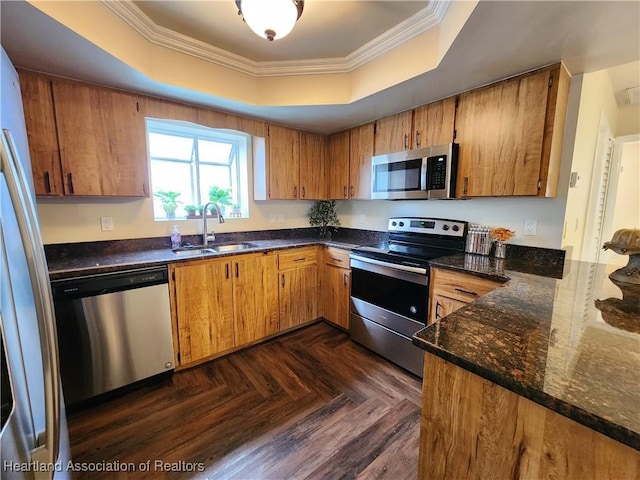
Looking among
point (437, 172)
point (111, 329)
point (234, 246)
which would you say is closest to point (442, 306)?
point (437, 172)

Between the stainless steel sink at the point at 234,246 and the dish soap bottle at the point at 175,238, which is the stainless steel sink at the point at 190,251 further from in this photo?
the stainless steel sink at the point at 234,246

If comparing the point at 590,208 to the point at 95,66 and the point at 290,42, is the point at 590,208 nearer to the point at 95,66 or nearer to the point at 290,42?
the point at 290,42

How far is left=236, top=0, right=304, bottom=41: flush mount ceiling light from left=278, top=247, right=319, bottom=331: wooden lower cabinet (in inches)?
72.0

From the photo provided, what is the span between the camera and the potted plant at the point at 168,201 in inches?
101

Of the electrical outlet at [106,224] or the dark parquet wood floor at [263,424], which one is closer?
the dark parquet wood floor at [263,424]

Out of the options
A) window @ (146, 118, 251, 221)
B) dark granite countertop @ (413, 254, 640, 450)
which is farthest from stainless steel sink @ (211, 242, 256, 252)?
dark granite countertop @ (413, 254, 640, 450)

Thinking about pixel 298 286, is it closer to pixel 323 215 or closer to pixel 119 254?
pixel 323 215

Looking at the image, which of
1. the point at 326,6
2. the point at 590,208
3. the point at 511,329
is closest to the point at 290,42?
the point at 326,6

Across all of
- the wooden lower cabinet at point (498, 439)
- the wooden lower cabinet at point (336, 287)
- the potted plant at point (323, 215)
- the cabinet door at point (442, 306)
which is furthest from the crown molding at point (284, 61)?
the wooden lower cabinet at point (498, 439)

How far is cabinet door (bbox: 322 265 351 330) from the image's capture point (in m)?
2.80

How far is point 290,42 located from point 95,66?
1265mm

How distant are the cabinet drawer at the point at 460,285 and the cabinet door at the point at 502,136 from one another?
0.66 meters

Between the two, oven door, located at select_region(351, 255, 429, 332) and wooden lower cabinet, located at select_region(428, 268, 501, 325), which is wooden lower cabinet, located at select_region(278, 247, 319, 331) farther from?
wooden lower cabinet, located at select_region(428, 268, 501, 325)

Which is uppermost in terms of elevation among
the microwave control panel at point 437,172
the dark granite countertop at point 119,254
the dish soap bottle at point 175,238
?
the microwave control panel at point 437,172
